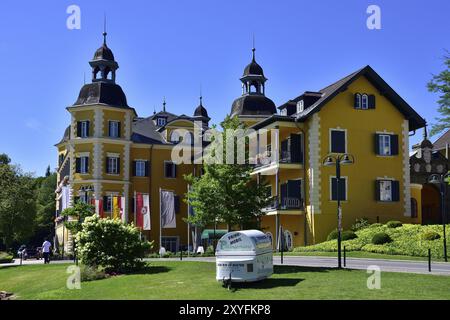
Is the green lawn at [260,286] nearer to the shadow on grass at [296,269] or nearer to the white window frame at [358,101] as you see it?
the shadow on grass at [296,269]

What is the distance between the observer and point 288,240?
1736 inches

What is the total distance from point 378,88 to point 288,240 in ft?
41.9

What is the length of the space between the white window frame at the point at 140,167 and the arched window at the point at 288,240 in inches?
671

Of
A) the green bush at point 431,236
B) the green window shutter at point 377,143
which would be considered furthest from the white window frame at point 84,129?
the green bush at point 431,236

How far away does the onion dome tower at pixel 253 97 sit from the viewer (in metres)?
56.1

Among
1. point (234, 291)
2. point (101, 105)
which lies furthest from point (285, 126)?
point (234, 291)

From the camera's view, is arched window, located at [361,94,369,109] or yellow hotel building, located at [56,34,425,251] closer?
yellow hotel building, located at [56,34,425,251]

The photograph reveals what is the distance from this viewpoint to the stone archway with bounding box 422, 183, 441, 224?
53.2 metres

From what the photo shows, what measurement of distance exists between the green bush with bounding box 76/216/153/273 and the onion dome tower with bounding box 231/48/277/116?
29346 mm

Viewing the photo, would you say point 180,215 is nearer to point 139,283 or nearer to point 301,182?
point 301,182

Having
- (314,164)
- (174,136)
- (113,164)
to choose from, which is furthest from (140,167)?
(314,164)

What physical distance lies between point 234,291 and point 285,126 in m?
25.8

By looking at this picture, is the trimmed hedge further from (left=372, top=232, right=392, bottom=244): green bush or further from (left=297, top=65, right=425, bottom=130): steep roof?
(left=297, top=65, right=425, bottom=130): steep roof

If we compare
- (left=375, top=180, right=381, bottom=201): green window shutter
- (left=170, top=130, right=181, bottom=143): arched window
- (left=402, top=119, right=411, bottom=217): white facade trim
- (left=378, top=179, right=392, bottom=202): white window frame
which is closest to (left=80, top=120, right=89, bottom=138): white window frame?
(left=170, top=130, right=181, bottom=143): arched window
